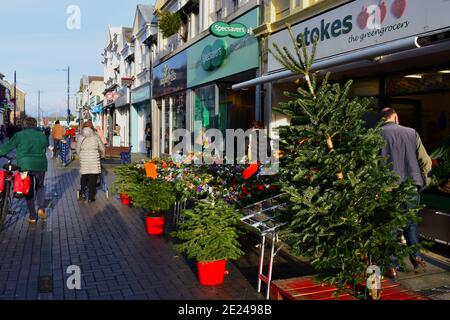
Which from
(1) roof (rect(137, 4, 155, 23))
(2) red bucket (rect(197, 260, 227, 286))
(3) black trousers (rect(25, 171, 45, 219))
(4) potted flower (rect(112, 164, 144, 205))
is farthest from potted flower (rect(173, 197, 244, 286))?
(1) roof (rect(137, 4, 155, 23))

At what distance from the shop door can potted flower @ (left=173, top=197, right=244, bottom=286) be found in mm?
4629

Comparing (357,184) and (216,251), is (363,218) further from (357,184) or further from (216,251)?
(216,251)

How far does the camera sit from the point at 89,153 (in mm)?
10312

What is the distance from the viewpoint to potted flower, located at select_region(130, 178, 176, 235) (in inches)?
280

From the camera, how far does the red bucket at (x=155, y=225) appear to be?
24.0 ft

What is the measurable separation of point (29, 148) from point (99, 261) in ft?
10.2

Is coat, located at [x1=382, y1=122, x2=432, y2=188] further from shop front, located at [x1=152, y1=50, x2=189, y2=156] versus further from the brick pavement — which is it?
shop front, located at [x1=152, y1=50, x2=189, y2=156]

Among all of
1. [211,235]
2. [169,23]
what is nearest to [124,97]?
[169,23]

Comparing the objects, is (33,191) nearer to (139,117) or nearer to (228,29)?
(228,29)

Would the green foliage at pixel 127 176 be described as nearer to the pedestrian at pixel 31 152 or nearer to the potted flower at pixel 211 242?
the pedestrian at pixel 31 152

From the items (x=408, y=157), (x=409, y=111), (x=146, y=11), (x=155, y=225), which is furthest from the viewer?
(x=146, y=11)

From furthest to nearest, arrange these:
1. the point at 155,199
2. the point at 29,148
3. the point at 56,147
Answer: the point at 56,147
the point at 29,148
the point at 155,199

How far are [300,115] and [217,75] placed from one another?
1062 cm

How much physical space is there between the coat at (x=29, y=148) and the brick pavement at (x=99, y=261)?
106cm
